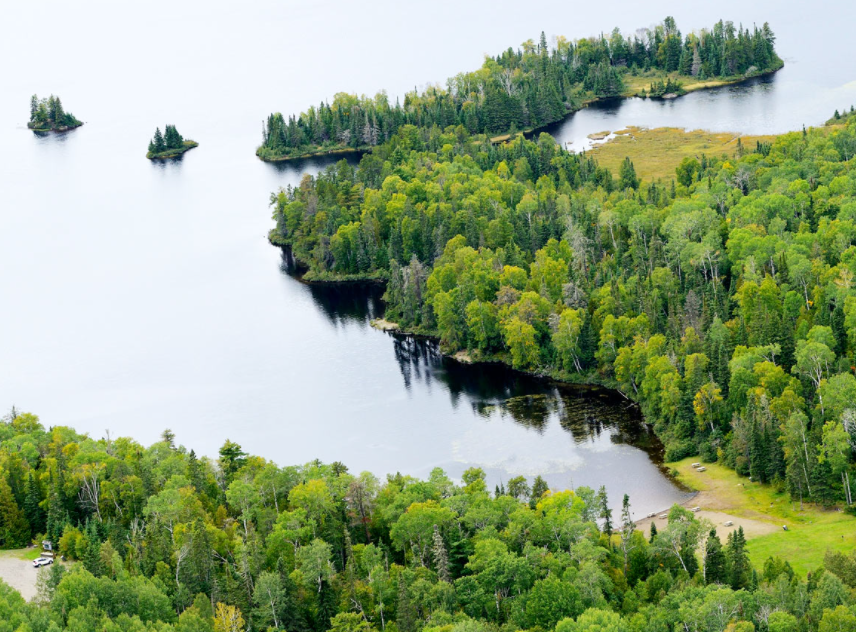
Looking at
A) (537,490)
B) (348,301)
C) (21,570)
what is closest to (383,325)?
(348,301)

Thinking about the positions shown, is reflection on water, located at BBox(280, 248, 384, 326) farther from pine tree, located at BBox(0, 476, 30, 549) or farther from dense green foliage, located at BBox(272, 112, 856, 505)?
pine tree, located at BBox(0, 476, 30, 549)

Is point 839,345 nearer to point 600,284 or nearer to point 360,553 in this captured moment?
point 600,284

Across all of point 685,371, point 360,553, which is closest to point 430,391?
point 685,371

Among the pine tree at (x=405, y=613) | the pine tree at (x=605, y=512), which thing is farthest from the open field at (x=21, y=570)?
the pine tree at (x=605, y=512)

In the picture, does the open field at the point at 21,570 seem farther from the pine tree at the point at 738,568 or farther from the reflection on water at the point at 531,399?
the pine tree at the point at 738,568

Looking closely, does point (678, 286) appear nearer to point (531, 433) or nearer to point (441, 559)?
point (531, 433)

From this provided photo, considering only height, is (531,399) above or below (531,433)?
above
